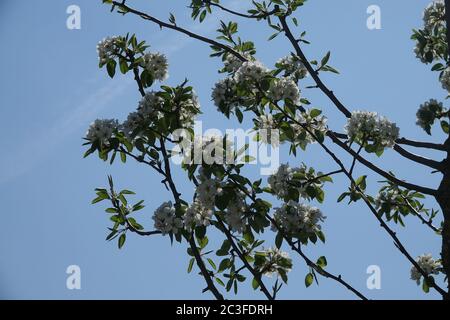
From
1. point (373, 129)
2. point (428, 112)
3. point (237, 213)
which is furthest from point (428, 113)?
point (237, 213)

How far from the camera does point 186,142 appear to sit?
444 cm

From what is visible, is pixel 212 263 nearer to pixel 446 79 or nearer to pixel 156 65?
pixel 156 65

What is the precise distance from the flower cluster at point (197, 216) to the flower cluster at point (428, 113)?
233 centimetres

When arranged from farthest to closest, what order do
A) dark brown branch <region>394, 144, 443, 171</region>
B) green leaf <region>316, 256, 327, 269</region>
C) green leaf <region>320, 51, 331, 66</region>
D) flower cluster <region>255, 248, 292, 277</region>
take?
green leaf <region>320, 51, 331, 66</region>, dark brown branch <region>394, 144, 443, 171</region>, green leaf <region>316, 256, 327, 269</region>, flower cluster <region>255, 248, 292, 277</region>

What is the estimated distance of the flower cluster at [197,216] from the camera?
4297mm

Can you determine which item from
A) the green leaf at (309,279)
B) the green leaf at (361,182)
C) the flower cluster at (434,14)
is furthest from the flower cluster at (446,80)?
the green leaf at (309,279)

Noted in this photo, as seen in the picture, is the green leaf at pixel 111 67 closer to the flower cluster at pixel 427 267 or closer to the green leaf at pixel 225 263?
the green leaf at pixel 225 263

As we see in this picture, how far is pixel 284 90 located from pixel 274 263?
1299 millimetres

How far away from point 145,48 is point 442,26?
293 cm

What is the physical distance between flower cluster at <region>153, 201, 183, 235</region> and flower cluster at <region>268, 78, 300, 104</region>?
45.5 inches

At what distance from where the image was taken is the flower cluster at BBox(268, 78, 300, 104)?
15.1 feet

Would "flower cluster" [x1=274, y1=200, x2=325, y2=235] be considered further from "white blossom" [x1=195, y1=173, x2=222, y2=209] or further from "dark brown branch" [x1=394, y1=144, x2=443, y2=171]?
"dark brown branch" [x1=394, y1=144, x2=443, y2=171]

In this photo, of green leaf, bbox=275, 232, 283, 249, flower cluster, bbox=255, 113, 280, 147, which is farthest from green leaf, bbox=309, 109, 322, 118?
green leaf, bbox=275, 232, 283, 249
